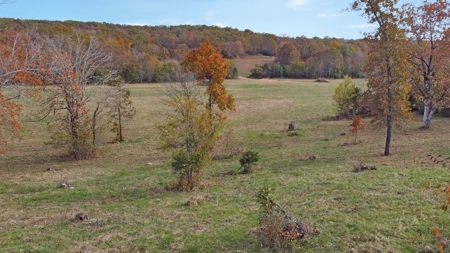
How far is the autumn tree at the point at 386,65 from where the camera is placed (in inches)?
672

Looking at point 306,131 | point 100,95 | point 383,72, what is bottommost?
point 306,131

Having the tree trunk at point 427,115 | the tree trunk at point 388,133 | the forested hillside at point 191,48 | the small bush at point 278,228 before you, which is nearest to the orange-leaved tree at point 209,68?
the tree trunk at point 388,133

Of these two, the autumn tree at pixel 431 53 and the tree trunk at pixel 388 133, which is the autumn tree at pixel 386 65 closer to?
the tree trunk at pixel 388 133

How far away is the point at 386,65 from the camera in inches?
685

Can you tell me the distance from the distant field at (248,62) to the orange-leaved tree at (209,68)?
85015 millimetres

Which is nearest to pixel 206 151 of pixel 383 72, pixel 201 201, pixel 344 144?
pixel 201 201

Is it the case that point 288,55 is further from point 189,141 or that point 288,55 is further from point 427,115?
point 189,141

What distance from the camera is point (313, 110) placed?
44.8m

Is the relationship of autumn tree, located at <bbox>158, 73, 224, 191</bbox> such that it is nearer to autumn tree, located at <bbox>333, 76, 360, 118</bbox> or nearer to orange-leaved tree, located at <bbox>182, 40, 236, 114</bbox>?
orange-leaved tree, located at <bbox>182, 40, 236, 114</bbox>

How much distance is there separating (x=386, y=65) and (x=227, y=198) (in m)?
11.3

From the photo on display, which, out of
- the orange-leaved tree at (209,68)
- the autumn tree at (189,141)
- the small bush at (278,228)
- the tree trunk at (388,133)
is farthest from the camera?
the orange-leaved tree at (209,68)

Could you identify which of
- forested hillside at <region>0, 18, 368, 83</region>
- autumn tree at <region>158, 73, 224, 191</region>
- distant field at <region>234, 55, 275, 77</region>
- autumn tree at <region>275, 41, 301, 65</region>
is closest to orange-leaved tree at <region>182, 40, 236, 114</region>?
autumn tree at <region>158, 73, 224, 191</region>

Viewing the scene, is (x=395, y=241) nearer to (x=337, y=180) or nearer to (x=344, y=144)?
(x=337, y=180)

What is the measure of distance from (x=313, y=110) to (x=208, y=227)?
37699 millimetres
